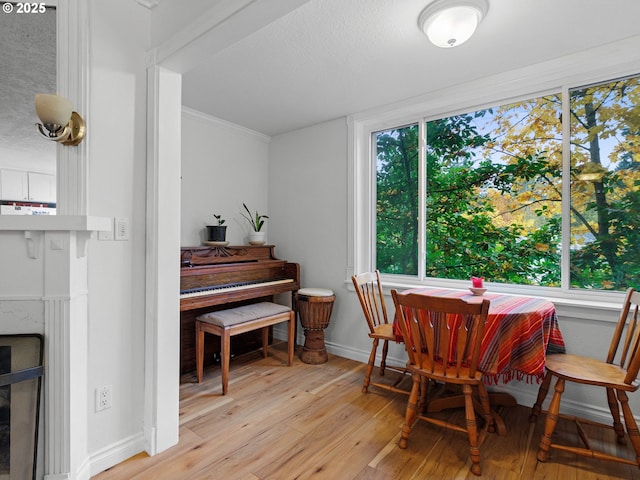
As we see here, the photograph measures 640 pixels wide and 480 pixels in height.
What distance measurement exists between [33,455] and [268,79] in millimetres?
2594

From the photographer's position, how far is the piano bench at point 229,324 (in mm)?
2459

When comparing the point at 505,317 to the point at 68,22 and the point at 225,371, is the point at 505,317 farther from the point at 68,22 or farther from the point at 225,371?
the point at 68,22

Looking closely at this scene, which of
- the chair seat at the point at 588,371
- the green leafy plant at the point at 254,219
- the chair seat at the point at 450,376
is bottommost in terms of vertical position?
the chair seat at the point at 450,376

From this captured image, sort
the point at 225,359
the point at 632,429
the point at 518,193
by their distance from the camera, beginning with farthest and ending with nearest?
1. the point at 518,193
2. the point at 225,359
3. the point at 632,429

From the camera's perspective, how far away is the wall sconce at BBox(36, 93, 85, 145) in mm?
1314

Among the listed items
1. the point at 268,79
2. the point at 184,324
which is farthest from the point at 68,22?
the point at 184,324

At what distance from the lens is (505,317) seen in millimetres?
1814

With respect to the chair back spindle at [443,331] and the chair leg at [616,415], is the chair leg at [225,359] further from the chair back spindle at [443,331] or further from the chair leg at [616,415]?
the chair leg at [616,415]

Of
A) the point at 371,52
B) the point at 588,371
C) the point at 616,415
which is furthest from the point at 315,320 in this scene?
the point at 371,52

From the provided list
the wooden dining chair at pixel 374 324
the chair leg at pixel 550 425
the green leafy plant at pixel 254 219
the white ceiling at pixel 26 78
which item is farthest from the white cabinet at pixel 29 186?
the chair leg at pixel 550 425

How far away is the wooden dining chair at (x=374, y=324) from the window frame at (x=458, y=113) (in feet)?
0.72

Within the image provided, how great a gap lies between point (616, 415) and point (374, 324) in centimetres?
155

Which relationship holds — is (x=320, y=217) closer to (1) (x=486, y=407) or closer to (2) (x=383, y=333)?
(2) (x=383, y=333)

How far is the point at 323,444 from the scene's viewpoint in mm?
1888
